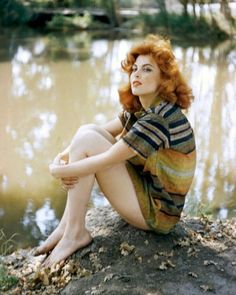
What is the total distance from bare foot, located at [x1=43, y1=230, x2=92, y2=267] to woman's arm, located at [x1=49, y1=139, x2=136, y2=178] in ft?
1.11

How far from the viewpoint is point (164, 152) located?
8.27 feet

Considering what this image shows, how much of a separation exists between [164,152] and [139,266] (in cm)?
50

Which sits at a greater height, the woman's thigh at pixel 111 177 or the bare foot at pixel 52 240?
the woman's thigh at pixel 111 177

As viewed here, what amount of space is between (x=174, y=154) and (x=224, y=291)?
0.61m

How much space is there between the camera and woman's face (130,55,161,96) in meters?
2.55

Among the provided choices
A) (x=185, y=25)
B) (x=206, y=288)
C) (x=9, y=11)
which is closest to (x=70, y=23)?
(x=9, y=11)

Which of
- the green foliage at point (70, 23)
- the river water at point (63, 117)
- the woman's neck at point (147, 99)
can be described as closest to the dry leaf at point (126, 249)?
the woman's neck at point (147, 99)

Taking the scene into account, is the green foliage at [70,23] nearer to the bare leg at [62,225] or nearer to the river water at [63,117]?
the river water at [63,117]

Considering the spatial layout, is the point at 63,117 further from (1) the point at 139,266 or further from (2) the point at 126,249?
(1) the point at 139,266

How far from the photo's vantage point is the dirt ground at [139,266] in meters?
2.36

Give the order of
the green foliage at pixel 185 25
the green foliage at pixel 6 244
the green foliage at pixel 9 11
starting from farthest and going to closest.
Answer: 1. the green foliage at pixel 9 11
2. the green foliage at pixel 185 25
3. the green foliage at pixel 6 244

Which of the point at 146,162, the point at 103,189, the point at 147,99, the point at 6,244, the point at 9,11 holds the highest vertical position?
the point at 9,11

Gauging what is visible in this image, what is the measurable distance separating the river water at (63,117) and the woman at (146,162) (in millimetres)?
1512

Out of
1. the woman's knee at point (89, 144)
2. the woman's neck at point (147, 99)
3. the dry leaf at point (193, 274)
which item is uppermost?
the woman's neck at point (147, 99)
